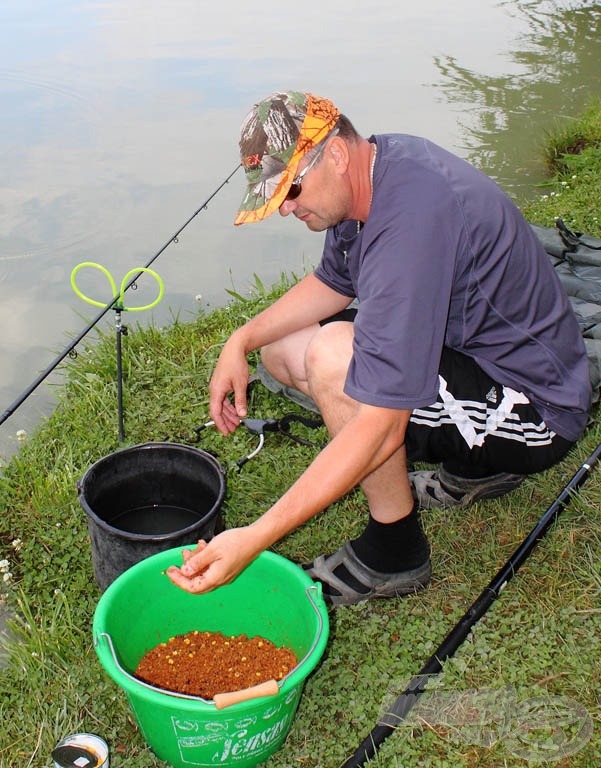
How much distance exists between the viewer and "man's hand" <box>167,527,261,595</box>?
1.50 metres

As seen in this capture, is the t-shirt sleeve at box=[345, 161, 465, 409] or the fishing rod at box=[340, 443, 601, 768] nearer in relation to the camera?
the t-shirt sleeve at box=[345, 161, 465, 409]

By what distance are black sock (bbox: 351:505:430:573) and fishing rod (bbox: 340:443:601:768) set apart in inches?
7.5

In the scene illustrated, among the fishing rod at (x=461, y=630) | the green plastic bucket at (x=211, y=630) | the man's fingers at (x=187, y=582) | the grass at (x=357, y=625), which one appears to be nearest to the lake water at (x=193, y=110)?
the grass at (x=357, y=625)

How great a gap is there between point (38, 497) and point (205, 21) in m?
6.93

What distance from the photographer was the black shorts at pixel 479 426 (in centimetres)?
198

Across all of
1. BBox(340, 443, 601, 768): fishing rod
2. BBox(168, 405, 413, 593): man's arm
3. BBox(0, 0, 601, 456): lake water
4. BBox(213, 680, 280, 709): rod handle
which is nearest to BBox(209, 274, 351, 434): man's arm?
BBox(168, 405, 413, 593): man's arm

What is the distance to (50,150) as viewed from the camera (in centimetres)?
508

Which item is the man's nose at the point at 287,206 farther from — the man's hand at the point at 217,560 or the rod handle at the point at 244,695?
the rod handle at the point at 244,695

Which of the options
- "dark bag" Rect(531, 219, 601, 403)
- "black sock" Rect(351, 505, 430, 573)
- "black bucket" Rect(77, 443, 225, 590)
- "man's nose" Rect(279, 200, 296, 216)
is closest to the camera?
"man's nose" Rect(279, 200, 296, 216)

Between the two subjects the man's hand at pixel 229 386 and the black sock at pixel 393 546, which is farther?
the man's hand at pixel 229 386

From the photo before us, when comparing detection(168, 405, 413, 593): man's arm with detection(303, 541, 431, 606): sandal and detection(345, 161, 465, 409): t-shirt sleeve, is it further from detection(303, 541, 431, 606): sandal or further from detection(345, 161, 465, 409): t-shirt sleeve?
detection(303, 541, 431, 606): sandal

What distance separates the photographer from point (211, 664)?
6.13 ft

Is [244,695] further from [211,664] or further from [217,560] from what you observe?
[211,664]

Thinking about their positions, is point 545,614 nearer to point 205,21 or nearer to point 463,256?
point 463,256
